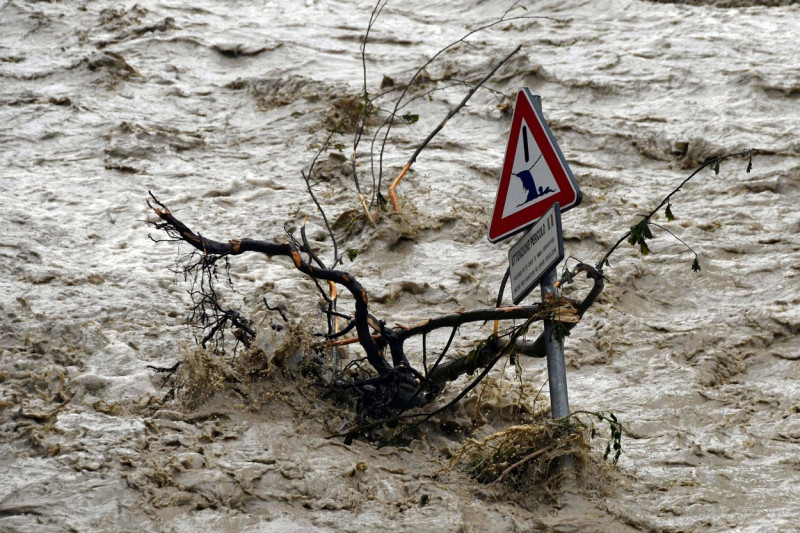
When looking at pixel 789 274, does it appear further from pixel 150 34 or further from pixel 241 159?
pixel 150 34

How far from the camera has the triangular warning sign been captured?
311 cm

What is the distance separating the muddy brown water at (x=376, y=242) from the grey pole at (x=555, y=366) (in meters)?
0.32

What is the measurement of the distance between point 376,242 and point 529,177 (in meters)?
2.19

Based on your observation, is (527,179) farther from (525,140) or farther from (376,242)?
(376,242)

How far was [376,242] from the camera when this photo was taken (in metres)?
5.39

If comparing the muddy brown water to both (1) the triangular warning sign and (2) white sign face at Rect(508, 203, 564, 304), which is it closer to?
(2) white sign face at Rect(508, 203, 564, 304)

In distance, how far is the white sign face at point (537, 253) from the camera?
2918mm

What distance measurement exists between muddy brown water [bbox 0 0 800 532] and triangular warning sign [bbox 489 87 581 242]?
29.8 inches

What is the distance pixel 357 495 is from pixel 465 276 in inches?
84.8

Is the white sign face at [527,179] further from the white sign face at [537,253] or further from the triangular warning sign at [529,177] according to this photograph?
the white sign face at [537,253]

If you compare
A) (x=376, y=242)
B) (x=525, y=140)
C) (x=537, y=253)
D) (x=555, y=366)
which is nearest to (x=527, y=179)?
(x=525, y=140)

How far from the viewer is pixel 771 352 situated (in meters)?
4.32

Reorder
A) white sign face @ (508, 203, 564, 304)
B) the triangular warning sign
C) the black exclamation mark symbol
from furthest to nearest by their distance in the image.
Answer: the black exclamation mark symbol
the triangular warning sign
white sign face @ (508, 203, 564, 304)

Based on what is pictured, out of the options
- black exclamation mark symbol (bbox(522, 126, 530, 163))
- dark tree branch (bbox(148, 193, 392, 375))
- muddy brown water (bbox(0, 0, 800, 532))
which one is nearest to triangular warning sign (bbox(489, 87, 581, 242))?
black exclamation mark symbol (bbox(522, 126, 530, 163))
